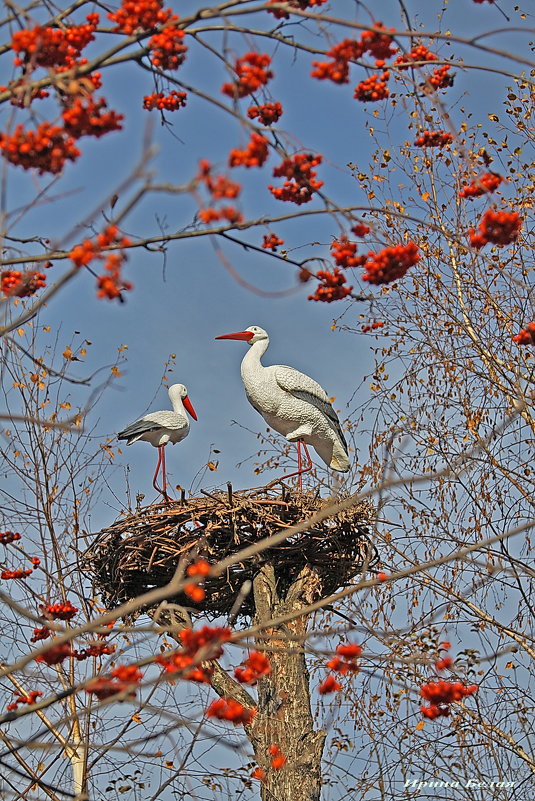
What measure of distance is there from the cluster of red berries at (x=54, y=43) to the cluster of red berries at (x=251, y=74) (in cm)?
52

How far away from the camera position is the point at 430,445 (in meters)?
7.89

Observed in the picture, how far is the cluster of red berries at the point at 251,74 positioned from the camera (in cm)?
304

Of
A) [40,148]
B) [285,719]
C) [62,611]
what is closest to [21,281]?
[40,148]

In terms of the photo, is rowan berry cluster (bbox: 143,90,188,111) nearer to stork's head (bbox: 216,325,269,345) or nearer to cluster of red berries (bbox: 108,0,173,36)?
cluster of red berries (bbox: 108,0,173,36)

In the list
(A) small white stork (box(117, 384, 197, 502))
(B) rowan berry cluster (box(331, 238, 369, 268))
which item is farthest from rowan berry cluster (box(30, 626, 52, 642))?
(A) small white stork (box(117, 384, 197, 502))

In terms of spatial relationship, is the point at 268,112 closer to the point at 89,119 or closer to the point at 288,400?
the point at 89,119

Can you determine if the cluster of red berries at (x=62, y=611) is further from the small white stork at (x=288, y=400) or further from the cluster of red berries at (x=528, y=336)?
the small white stork at (x=288, y=400)

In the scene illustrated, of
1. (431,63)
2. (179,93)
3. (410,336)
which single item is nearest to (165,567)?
(410,336)

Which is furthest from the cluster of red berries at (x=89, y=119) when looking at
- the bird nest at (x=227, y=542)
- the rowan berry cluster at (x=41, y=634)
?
the bird nest at (x=227, y=542)

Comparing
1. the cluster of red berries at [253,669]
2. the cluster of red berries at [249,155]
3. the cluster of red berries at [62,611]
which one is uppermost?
the cluster of red berries at [249,155]

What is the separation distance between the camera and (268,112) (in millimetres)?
3365

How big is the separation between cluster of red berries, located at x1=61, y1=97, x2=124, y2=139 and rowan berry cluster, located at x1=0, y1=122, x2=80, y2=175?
3cm

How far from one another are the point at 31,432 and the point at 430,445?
3.04 metres

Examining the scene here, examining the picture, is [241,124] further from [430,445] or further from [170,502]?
[430,445]
